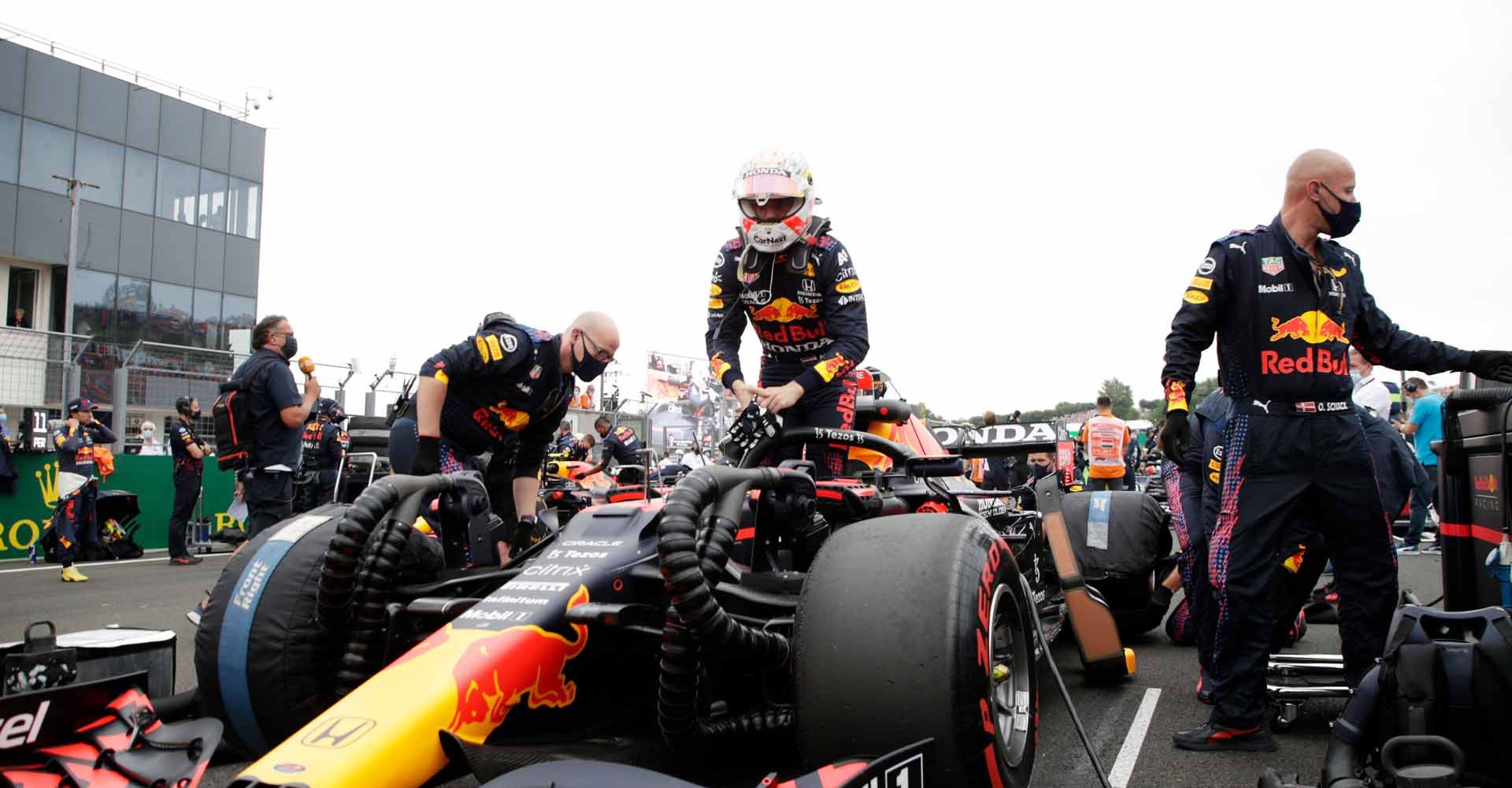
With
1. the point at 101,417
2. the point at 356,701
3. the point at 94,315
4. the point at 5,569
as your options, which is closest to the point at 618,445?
the point at 5,569

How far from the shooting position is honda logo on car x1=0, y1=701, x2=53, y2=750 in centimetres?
195

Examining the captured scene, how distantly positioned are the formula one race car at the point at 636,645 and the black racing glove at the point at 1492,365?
228 cm

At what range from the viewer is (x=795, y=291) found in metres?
4.70

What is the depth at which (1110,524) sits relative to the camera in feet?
17.6

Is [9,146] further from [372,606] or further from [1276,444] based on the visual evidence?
[1276,444]

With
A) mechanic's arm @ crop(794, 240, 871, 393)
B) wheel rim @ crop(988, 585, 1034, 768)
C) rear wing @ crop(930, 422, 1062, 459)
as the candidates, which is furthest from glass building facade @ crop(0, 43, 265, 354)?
wheel rim @ crop(988, 585, 1034, 768)

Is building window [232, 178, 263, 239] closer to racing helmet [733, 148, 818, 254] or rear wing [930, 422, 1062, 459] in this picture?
racing helmet [733, 148, 818, 254]

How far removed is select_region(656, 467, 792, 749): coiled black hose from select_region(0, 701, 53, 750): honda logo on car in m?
1.22

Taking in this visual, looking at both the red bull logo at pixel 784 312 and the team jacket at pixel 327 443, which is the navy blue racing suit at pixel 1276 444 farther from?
the team jacket at pixel 327 443

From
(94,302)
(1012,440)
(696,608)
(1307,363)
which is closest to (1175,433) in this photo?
(1307,363)

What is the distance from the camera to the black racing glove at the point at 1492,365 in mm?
3770

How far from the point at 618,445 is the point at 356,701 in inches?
410

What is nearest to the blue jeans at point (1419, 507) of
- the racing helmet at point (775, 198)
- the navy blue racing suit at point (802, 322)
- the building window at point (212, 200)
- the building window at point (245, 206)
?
the navy blue racing suit at point (802, 322)

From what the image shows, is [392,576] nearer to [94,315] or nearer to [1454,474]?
[1454,474]
